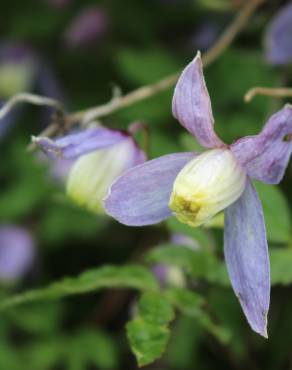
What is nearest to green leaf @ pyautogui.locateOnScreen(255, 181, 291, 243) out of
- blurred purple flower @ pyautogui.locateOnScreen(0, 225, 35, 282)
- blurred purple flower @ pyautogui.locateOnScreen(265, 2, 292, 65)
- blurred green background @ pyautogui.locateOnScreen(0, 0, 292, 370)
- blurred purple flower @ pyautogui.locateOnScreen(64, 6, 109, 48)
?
blurred green background @ pyautogui.locateOnScreen(0, 0, 292, 370)

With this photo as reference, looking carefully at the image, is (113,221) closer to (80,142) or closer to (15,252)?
(15,252)

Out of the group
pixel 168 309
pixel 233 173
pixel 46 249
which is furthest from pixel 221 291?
pixel 46 249

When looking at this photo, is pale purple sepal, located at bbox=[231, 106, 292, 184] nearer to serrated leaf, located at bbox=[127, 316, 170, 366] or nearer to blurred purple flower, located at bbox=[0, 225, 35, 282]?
serrated leaf, located at bbox=[127, 316, 170, 366]

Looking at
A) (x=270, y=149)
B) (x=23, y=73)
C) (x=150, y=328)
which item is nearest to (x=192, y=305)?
(x=150, y=328)

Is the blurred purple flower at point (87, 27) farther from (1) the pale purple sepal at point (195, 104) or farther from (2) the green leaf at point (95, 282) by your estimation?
(1) the pale purple sepal at point (195, 104)

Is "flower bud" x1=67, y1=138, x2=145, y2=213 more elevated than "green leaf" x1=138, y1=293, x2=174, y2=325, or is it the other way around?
"flower bud" x1=67, y1=138, x2=145, y2=213

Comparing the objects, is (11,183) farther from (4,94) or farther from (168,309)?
(168,309)
